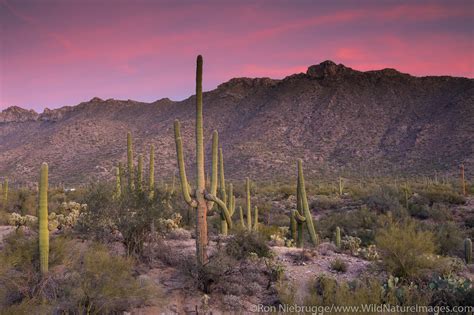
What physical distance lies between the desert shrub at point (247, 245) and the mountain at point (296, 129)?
114 ft

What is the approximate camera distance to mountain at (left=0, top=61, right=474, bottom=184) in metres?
46.1

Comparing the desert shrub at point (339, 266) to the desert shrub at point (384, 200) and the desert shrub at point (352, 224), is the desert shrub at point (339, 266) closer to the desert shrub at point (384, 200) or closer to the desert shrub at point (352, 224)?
the desert shrub at point (352, 224)

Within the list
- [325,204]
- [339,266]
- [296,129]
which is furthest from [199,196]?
[296,129]

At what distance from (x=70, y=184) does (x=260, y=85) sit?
1658 inches

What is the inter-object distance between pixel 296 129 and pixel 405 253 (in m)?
47.8

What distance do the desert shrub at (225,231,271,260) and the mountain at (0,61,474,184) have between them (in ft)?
114

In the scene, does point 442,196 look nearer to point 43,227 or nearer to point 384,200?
point 384,200

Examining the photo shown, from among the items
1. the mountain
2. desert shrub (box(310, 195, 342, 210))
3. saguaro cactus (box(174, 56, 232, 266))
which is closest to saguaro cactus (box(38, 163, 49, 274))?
saguaro cactus (box(174, 56, 232, 266))

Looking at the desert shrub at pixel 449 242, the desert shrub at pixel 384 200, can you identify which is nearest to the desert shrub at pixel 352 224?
the desert shrub at pixel 384 200

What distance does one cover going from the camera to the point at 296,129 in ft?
183

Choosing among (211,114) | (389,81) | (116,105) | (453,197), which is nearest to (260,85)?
(211,114)

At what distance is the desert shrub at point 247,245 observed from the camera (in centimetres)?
943

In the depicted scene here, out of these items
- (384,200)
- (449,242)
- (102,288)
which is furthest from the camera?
(384,200)

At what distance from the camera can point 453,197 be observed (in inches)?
902
